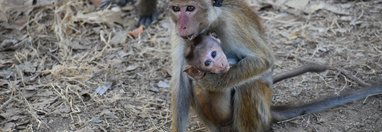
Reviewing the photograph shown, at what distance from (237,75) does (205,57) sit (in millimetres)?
476

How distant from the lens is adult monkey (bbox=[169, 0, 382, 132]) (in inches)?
207

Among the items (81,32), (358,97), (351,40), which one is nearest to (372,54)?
(351,40)

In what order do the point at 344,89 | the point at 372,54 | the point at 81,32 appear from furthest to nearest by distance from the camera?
the point at 81,32 → the point at 372,54 → the point at 344,89

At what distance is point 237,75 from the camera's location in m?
5.27

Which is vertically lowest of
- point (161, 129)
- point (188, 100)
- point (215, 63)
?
point (161, 129)

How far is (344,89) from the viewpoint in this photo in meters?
6.51

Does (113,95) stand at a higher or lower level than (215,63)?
lower

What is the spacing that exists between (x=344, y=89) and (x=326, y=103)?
647 mm

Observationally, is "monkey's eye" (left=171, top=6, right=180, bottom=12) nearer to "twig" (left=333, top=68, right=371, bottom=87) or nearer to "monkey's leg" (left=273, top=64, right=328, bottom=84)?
"monkey's leg" (left=273, top=64, right=328, bottom=84)

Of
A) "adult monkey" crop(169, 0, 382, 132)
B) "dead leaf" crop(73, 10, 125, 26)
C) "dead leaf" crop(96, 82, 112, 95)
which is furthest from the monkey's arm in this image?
"dead leaf" crop(73, 10, 125, 26)

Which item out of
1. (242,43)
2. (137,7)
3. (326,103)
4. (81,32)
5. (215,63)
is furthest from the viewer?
(137,7)

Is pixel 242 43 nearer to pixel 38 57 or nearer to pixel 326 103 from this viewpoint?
pixel 326 103

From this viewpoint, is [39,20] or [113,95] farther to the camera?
[39,20]

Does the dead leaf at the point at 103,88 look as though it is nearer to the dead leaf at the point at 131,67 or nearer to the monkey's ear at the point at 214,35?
the dead leaf at the point at 131,67
